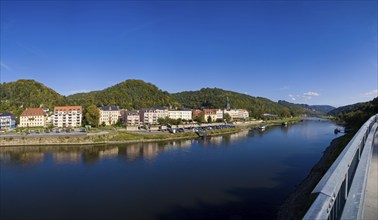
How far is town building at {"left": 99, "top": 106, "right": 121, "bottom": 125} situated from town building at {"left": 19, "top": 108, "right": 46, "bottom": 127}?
859cm

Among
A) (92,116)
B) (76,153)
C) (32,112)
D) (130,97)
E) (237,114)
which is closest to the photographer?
(76,153)

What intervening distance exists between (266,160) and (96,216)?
12.2m

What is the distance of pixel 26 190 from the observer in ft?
38.0

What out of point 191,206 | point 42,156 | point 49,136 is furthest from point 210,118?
point 191,206

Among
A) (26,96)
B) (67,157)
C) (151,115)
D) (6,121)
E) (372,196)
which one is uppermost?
(26,96)

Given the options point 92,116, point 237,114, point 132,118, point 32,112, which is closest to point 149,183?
point 92,116

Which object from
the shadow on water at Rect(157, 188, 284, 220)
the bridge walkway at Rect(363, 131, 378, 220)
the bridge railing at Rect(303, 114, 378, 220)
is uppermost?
the bridge railing at Rect(303, 114, 378, 220)

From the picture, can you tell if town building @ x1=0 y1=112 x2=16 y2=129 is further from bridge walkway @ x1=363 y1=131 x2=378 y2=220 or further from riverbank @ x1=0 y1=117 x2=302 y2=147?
bridge walkway @ x1=363 y1=131 x2=378 y2=220

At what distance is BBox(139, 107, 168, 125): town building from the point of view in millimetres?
42875

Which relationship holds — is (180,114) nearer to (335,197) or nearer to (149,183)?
(149,183)

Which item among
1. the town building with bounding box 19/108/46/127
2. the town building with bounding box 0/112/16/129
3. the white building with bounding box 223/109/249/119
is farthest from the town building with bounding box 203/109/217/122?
the town building with bounding box 0/112/16/129

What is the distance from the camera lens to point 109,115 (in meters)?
41.0

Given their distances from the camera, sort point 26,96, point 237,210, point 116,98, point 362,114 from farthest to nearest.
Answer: point 116,98, point 26,96, point 362,114, point 237,210

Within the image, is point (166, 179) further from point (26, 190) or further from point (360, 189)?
point (360, 189)
